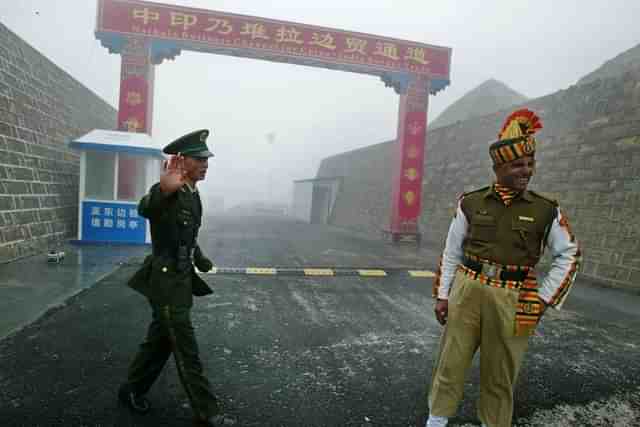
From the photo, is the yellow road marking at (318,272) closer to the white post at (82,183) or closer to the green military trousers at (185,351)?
the green military trousers at (185,351)

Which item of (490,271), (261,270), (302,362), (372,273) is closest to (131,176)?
(261,270)

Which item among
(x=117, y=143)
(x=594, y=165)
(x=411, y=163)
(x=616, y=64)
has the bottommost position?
(x=117, y=143)

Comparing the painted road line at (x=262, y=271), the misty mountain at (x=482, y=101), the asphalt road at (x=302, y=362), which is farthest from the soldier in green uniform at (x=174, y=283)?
the misty mountain at (x=482, y=101)

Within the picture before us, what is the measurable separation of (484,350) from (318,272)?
505cm

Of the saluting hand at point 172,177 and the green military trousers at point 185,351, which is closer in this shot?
the saluting hand at point 172,177

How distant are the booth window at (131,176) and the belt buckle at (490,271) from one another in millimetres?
8980

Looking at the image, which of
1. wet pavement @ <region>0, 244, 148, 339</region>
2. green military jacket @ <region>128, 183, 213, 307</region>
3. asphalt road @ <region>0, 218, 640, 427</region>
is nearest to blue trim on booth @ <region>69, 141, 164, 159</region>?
wet pavement @ <region>0, 244, 148, 339</region>

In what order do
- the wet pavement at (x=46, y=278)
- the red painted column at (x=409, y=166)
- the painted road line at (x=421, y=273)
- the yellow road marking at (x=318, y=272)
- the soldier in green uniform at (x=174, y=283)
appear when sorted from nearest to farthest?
the soldier in green uniform at (x=174, y=283)
the wet pavement at (x=46, y=278)
the yellow road marking at (x=318, y=272)
the painted road line at (x=421, y=273)
the red painted column at (x=409, y=166)

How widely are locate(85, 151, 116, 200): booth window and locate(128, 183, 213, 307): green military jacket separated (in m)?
7.79

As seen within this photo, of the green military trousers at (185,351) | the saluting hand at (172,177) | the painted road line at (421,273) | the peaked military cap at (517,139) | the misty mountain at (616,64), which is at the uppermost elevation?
the misty mountain at (616,64)

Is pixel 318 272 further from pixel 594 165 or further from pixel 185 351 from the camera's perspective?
pixel 594 165

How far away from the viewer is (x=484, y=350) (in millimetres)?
2004

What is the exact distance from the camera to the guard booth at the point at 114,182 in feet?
27.7

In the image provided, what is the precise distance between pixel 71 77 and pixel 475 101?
102 feet
